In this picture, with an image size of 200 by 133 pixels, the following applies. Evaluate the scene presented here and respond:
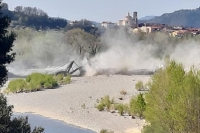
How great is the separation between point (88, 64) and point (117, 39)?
1769 centimetres

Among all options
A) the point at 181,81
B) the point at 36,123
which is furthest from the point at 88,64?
the point at 181,81

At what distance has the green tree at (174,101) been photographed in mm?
17802

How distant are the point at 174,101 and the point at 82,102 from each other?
1997 cm

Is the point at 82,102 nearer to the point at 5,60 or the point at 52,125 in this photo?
the point at 52,125

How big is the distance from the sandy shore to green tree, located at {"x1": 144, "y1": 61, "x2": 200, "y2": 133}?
6.08 metres

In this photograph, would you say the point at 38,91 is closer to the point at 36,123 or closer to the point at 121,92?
the point at 121,92

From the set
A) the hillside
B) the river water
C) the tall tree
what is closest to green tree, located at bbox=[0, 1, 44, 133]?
the tall tree

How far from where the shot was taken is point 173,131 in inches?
742

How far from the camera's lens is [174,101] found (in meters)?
18.5

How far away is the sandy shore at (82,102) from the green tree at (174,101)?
6079mm

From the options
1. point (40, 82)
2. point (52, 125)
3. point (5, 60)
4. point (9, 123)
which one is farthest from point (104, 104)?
point (5, 60)

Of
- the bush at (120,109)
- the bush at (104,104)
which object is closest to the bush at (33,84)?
the bush at (104,104)

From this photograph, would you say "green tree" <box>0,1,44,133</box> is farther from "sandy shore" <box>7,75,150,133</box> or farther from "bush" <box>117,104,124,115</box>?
"bush" <box>117,104,124,115</box>

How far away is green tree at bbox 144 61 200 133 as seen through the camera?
58.4ft
